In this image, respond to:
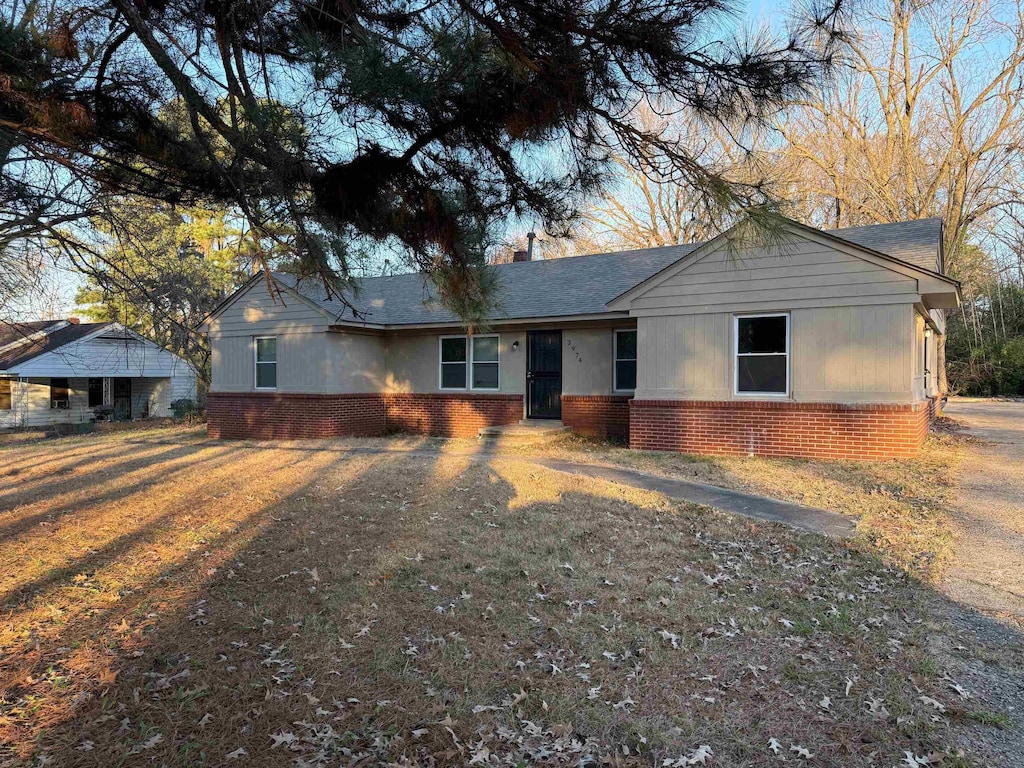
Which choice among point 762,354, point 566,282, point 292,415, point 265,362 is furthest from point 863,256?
point 265,362

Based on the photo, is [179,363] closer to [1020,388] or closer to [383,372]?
[383,372]

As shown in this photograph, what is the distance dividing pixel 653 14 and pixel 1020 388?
36364 mm

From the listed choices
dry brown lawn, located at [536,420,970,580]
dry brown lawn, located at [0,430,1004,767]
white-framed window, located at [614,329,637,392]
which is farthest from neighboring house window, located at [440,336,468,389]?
dry brown lawn, located at [0,430,1004,767]

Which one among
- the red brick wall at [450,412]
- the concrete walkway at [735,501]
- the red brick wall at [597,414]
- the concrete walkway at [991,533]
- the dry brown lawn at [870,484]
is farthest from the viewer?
the red brick wall at [450,412]

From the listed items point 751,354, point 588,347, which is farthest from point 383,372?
point 751,354

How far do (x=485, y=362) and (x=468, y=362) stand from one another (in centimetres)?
45

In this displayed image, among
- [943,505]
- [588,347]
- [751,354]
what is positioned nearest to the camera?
[943,505]

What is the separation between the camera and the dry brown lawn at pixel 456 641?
3.07 meters

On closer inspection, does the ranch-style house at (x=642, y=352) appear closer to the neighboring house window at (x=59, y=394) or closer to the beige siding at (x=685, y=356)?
the beige siding at (x=685, y=356)

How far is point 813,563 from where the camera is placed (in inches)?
222

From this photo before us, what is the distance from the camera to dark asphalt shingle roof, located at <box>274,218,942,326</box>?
43.2 ft

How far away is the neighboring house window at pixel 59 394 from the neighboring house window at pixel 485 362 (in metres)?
21.4

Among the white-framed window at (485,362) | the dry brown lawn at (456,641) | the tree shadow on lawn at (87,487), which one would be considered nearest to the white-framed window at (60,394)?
the tree shadow on lawn at (87,487)

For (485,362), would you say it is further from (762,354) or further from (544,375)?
(762,354)
